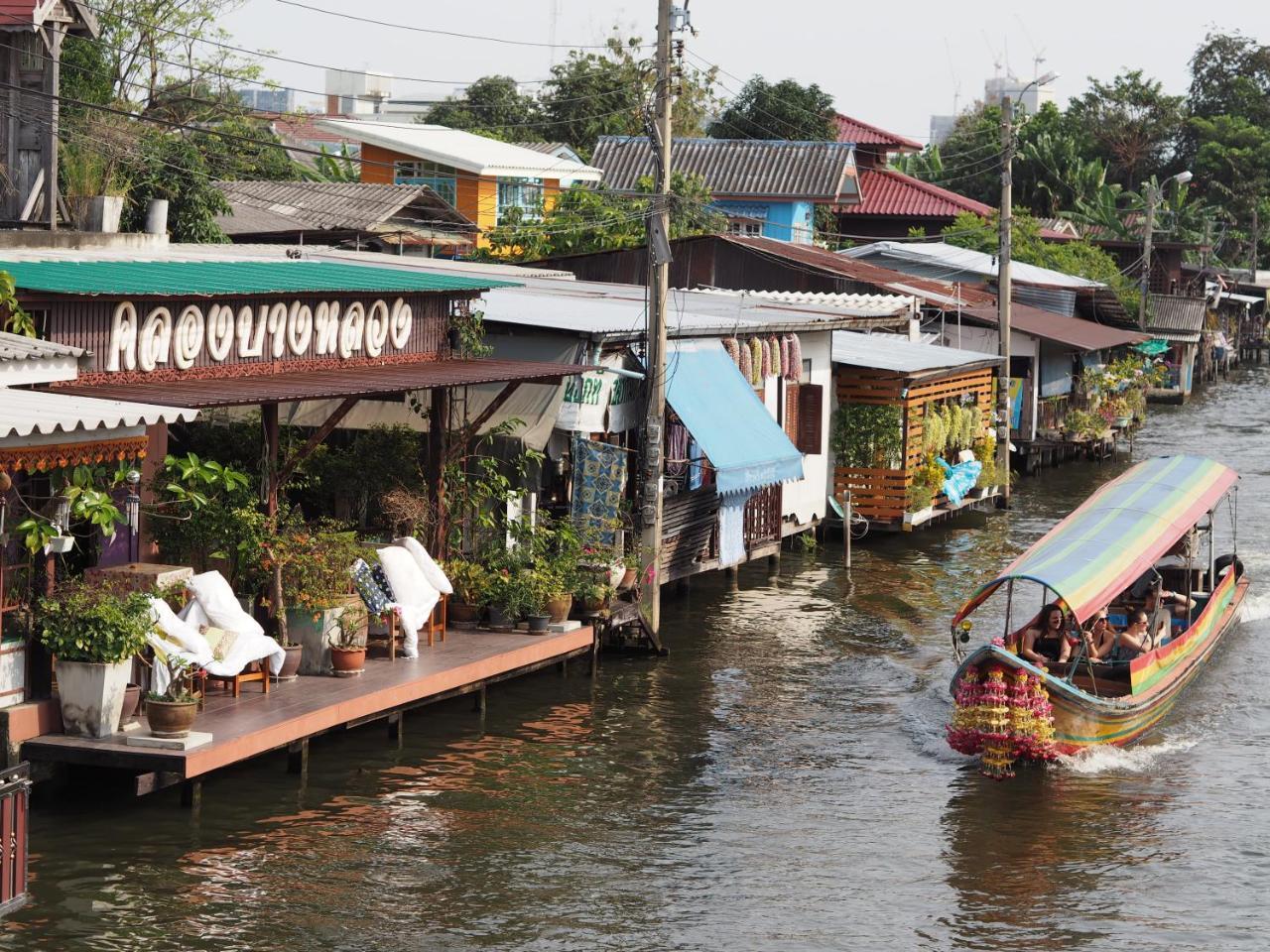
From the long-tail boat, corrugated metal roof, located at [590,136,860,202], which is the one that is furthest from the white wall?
corrugated metal roof, located at [590,136,860,202]

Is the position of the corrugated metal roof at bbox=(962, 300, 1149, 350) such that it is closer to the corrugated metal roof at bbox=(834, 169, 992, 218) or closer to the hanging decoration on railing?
the corrugated metal roof at bbox=(834, 169, 992, 218)

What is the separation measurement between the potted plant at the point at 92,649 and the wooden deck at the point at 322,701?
0.22 metres

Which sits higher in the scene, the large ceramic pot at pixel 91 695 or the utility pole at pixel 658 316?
the utility pole at pixel 658 316

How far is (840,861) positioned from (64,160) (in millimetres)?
23750

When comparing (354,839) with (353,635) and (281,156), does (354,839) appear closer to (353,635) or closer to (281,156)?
(353,635)

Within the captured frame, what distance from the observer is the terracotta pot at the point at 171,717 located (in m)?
14.4

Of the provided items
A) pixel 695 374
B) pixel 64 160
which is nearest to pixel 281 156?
pixel 64 160

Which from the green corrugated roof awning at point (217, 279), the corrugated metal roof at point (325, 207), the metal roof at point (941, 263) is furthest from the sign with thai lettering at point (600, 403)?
the metal roof at point (941, 263)

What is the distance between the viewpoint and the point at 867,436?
31.7m

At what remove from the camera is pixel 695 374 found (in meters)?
24.6

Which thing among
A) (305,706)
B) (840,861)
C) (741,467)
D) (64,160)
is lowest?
(840,861)

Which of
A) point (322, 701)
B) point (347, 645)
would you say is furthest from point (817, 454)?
point (322, 701)

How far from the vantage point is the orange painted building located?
5147cm

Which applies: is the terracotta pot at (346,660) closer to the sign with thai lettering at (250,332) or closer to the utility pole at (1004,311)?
the sign with thai lettering at (250,332)
